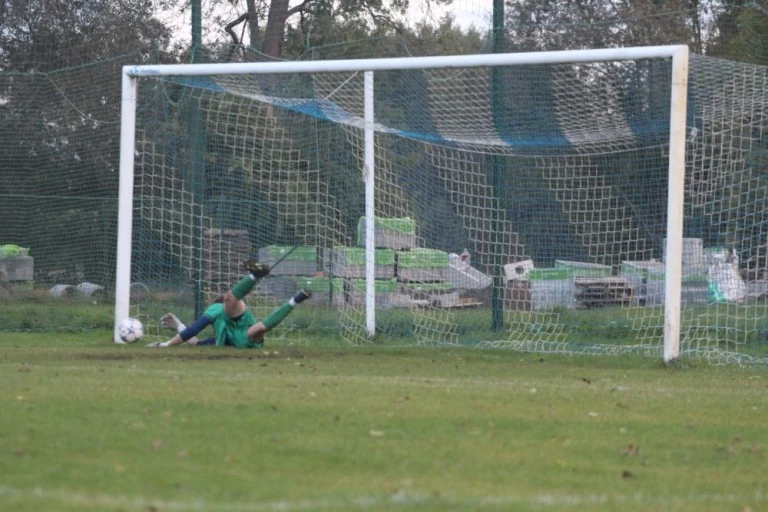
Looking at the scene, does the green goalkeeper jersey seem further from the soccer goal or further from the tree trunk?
the tree trunk

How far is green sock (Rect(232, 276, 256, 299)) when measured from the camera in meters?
14.1

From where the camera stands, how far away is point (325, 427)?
7.95 m

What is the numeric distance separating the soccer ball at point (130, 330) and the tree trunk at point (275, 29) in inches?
274

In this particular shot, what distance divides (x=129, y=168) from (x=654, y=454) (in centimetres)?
982

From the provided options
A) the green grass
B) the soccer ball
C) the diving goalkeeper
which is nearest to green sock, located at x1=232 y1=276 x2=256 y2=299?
the diving goalkeeper

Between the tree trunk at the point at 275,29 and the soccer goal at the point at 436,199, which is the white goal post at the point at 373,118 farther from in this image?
the tree trunk at the point at 275,29

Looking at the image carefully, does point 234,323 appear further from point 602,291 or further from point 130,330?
point 602,291

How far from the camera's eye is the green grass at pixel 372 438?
5898 millimetres

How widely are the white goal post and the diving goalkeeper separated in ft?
3.84

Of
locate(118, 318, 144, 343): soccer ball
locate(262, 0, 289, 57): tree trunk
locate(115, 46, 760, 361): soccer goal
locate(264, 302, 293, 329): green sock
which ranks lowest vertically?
locate(118, 318, 144, 343): soccer ball

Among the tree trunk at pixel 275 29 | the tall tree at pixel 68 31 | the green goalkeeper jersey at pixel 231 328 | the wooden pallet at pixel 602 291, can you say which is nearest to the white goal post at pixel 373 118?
the green goalkeeper jersey at pixel 231 328

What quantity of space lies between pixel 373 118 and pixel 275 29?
260 inches

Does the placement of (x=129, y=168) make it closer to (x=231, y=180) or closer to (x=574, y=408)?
(x=231, y=180)

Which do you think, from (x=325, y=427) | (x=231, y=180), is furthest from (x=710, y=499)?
(x=231, y=180)
